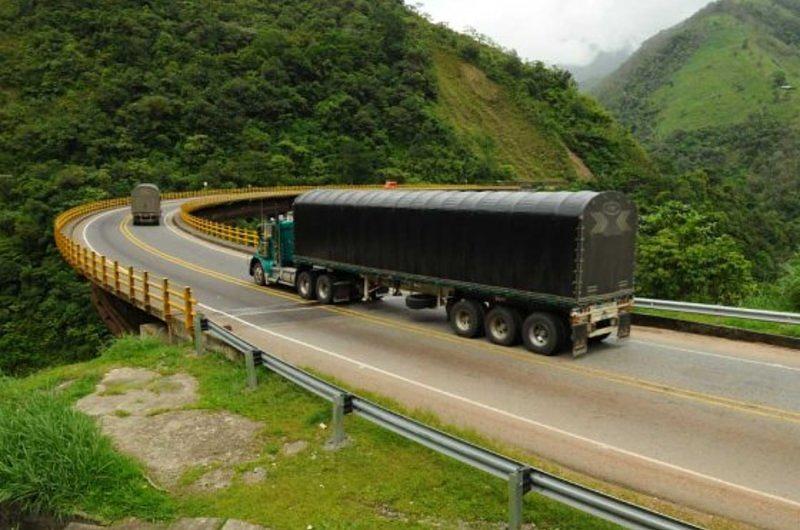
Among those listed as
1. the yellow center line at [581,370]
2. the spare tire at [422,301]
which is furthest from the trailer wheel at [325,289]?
the spare tire at [422,301]

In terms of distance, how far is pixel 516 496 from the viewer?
6355mm

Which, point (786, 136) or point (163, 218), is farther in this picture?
point (786, 136)

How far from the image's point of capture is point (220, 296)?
22.2m

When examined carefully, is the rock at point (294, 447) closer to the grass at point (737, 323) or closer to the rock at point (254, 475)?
the rock at point (254, 475)

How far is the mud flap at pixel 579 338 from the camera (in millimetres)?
13977

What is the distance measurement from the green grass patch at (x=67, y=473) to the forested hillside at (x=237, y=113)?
35.2 metres

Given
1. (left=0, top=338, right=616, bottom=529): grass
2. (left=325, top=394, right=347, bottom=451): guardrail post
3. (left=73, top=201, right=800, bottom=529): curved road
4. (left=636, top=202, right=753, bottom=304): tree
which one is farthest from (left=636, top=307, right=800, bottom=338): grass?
(left=325, top=394, right=347, bottom=451): guardrail post

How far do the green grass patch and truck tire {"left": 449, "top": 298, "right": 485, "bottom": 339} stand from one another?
9.06 meters

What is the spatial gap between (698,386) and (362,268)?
387 inches

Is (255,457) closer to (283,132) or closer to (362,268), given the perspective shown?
(362,268)

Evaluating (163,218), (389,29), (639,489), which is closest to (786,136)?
(389,29)

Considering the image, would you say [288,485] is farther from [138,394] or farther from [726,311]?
[726,311]

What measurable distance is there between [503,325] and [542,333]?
1.09 meters

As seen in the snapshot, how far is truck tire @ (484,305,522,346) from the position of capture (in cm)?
1504
